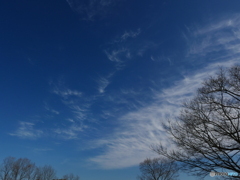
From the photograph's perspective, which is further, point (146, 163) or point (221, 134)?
point (146, 163)

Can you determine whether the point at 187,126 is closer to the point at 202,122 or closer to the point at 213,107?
the point at 202,122

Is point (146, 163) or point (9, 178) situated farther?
point (9, 178)

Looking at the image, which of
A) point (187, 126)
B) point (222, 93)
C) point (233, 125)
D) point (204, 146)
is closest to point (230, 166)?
point (204, 146)

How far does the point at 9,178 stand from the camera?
5416 centimetres

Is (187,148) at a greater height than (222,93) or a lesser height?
lesser

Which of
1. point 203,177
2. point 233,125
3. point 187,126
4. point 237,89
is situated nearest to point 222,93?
point 237,89

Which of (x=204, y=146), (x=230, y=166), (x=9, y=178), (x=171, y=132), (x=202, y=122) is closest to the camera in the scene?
(x=230, y=166)

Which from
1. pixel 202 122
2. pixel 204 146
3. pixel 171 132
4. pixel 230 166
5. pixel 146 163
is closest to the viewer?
pixel 230 166

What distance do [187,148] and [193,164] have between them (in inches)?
25.6

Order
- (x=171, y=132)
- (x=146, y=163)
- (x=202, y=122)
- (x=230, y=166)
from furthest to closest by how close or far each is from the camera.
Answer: (x=146, y=163) → (x=171, y=132) → (x=202, y=122) → (x=230, y=166)

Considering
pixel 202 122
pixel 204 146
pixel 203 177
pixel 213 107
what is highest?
pixel 213 107

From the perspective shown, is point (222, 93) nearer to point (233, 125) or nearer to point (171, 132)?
point (233, 125)

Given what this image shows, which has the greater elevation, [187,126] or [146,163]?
[146,163]

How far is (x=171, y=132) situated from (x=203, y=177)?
7.24 ft
